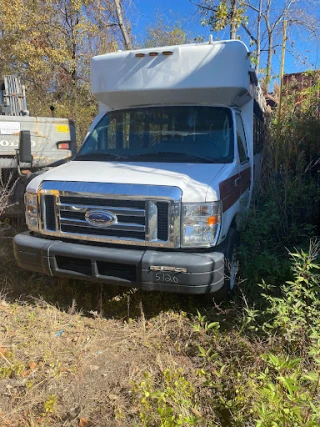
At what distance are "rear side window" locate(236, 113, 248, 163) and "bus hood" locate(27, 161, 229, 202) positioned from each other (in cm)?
62

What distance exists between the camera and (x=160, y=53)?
14.9 feet

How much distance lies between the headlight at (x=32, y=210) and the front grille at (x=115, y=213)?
101 mm

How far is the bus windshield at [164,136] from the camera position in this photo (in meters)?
4.19

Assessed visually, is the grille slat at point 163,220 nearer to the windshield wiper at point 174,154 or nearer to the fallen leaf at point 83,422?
the windshield wiper at point 174,154

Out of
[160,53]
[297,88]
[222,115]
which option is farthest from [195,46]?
[297,88]

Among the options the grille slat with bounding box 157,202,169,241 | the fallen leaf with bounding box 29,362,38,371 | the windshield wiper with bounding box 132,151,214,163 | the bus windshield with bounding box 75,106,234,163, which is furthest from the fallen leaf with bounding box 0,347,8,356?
the windshield wiper with bounding box 132,151,214,163

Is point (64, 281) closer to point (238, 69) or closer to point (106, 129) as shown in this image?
point (106, 129)

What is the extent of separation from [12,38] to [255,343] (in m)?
15.5

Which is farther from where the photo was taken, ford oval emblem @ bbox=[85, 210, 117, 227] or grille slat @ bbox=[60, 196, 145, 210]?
ford oval emblem @ bbox=[85, 210, 117, 227]

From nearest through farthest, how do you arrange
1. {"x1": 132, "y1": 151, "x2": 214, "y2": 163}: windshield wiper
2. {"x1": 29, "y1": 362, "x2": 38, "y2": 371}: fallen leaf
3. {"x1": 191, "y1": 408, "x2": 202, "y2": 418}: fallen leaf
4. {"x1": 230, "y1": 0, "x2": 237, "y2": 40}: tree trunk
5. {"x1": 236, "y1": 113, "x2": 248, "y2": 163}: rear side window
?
{"x1": 191, "y1": 408, "x2": 202, "y2": 418}: fallen leaf, {"x1": 29, "y1": 362, "x2": 38, "y2": 371}: fallen leaf, {"x1": 132, "y1": 151, "x2": 214, "y2": 163}: windshield wiper, {"x1": 236, "y1": 113, "x2": 248, "y2": 163}: rear side window, {"x1": 230, "y1": 0, "x2": 237, "y2": 40}: tree trunk

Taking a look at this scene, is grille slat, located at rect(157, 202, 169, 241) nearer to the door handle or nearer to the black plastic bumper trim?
the black plastic bumper trim

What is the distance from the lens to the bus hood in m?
3.29

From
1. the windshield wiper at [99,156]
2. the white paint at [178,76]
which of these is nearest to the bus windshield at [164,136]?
the windshield wiper at [99,156]

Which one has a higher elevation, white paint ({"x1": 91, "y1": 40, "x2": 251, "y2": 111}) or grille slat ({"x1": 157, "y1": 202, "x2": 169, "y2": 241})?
white paint ({"x1": 91, "y1": 40, "x2": 251, "y2": 111})
